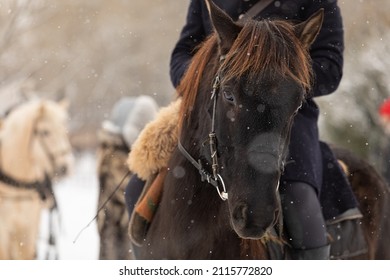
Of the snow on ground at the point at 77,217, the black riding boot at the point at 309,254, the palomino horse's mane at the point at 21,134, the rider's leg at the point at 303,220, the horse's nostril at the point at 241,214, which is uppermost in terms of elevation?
the palomino horse's mane at the point at 21,134

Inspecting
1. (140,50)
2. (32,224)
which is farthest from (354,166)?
(140,50)

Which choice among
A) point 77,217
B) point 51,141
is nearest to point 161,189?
point 51,141

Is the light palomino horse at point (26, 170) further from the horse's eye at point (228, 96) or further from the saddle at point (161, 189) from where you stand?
the horse's eye at point (228, 96)

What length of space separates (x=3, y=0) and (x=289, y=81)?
13985mm

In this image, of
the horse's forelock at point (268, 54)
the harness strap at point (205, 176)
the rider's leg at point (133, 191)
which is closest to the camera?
the horse's forelock at point (268, 54)

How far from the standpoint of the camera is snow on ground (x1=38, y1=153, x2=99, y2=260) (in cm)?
1175

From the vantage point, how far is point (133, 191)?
14.6ft

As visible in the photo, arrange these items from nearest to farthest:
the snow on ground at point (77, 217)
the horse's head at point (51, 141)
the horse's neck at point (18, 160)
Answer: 1. the horse's neck at point (18, 160)
2. the horse's head at point (51, 141)
3. the snow on ground at point (77, 217)

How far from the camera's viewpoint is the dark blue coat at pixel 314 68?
4.11 m

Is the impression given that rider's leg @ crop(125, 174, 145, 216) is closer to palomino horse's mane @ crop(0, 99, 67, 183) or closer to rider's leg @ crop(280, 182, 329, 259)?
rider's leg @ crop(280, 182, 329, 259)

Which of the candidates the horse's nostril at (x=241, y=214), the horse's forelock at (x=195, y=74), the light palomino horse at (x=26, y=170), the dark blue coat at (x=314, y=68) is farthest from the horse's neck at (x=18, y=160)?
the horse's nostril at (x=241, y=214)

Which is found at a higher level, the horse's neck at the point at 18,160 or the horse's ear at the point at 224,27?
the horse's ear at the point at 224,27

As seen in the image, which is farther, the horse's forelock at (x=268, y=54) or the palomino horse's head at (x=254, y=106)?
the horse's forelock at (x=268, y=54)

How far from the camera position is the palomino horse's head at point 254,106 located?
326cm
